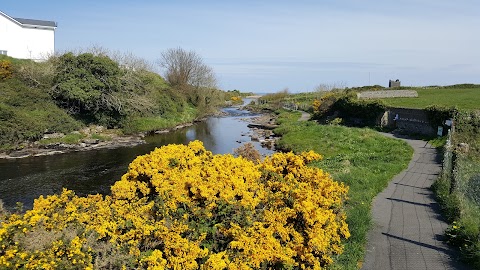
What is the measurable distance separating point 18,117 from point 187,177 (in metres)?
32.0

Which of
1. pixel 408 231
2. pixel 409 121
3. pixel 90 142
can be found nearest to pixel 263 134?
pixel 409 121

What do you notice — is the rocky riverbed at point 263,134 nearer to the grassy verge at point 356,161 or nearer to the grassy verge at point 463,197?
the grassy verge at point 356,161

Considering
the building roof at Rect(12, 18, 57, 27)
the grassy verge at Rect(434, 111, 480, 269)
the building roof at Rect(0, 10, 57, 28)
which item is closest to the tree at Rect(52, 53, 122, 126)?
the building roof at Rect(0, 10, 57, 28)

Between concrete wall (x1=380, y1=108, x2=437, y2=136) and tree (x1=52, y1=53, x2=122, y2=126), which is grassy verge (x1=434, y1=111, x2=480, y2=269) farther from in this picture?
tree (x1=52, y1=53, x2=122, y2=126)

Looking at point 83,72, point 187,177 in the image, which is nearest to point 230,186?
point 187,177

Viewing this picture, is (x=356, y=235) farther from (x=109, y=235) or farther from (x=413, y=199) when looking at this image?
(x=109, y=235)

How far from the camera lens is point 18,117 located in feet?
116

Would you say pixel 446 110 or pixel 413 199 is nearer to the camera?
pixel 413 199

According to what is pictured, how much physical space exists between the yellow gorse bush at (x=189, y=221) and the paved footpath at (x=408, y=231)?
1655mm

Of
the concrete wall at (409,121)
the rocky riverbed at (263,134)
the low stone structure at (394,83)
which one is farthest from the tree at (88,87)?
the low stone structure at (394,83)

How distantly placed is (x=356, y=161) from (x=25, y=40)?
54.8 m

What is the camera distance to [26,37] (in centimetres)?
5803

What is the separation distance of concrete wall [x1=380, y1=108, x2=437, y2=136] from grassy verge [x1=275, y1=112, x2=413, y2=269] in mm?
3634

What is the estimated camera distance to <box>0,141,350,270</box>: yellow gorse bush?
22.8ft
